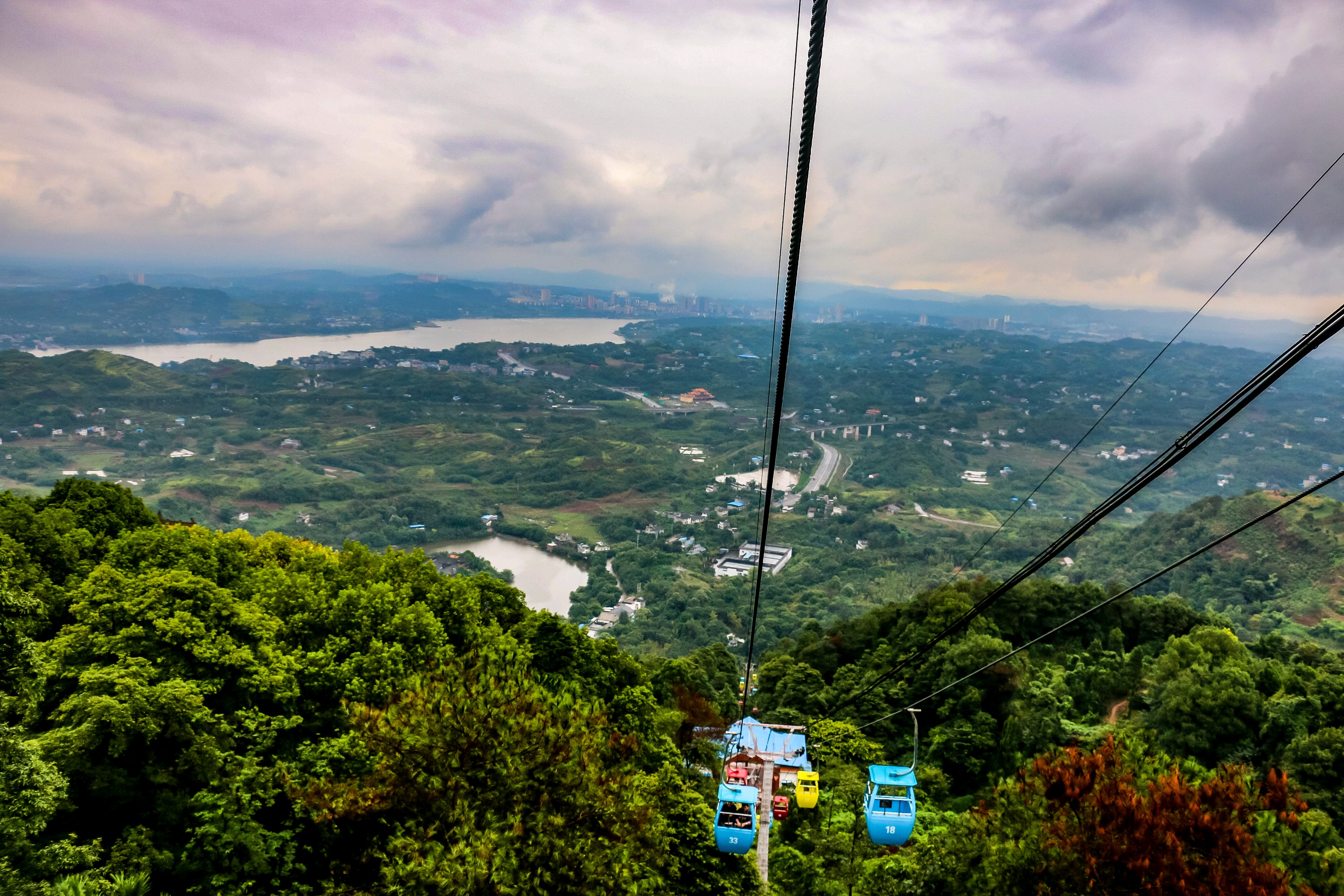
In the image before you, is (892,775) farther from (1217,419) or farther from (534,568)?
(534,568)

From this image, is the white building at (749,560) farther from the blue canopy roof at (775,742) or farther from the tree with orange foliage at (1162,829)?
the tree with orange foliage at (1162,829)

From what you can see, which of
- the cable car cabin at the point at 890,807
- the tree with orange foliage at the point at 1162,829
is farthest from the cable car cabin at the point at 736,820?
the tree with orange foliage at the point at 1162,829

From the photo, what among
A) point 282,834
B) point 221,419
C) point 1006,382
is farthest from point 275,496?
Answer: point 1006,382

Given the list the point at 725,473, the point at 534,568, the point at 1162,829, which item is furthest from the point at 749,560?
the point at 1162,829

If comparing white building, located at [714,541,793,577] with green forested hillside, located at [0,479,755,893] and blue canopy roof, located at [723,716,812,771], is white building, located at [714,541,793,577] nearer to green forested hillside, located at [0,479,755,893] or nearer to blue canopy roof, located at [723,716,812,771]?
blue canopy roof, located at [723,716,812,771]

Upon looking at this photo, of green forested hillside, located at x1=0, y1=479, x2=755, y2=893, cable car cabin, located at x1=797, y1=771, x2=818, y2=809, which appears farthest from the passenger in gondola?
cable car cabin, located at x1=797, y1=771, x2=818, y2=809
